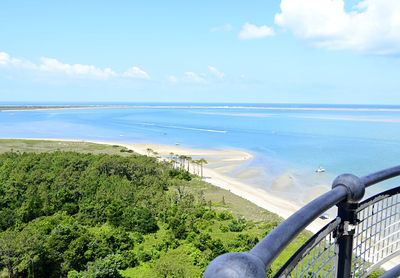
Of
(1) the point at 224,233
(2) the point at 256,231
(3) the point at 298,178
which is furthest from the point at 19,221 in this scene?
(3) the point at 298,178

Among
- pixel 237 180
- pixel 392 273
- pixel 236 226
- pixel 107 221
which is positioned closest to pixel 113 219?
pixel 107 221

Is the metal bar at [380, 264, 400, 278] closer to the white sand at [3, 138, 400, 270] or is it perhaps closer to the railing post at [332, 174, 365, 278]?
the railing post at [332, 174, 365, 278]

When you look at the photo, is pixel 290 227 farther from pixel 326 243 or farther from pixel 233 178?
pixel 233 178

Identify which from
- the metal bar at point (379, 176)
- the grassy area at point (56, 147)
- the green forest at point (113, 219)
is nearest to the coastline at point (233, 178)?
the green forest at point (113, 219)

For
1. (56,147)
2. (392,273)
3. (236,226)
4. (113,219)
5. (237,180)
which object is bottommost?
(237,180)

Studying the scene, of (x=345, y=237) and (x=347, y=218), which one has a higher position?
(x=347, y=218)

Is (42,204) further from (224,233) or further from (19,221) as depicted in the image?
(224,233)
